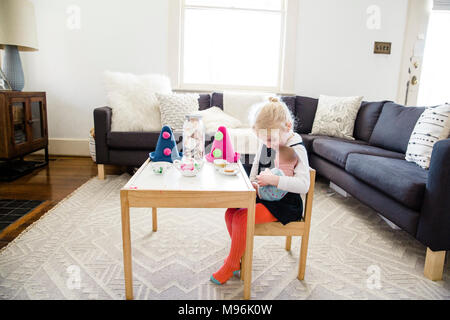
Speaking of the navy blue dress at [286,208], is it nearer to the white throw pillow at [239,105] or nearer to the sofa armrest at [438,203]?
the sofa armrest at [438,203]

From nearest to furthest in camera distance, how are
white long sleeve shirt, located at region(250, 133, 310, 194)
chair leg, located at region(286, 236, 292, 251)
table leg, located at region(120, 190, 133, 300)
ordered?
table leg, located at region(120, 190, 133, 300) → white long sleeve shirt, located at region(250, 133, 310, 194) → chair leg, located at region(286, 236, 292, 251)

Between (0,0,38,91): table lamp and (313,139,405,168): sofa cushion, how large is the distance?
2.77 metres

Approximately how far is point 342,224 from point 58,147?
3088 millimetres

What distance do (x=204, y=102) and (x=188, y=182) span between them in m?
2.05

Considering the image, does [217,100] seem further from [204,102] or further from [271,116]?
[271,116]

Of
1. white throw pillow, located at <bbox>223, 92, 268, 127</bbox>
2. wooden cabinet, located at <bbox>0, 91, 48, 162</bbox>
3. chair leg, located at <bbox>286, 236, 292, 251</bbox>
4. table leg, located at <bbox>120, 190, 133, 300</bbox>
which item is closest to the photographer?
table leg, located at <bbox>120, 190, 133, 300</bbox>

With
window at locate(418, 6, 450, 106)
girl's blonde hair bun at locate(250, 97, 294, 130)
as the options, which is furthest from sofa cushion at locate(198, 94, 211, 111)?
window at locate(418, 6, 450, 106)

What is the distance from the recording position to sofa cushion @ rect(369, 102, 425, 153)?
2.26 meters

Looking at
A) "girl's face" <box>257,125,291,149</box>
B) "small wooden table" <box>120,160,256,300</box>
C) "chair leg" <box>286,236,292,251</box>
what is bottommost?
"chair leg" <box>286,236,292,251</box>

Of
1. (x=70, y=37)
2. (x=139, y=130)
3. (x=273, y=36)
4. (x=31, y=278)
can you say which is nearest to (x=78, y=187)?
(x=139, y=130)

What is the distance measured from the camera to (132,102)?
2848 mm

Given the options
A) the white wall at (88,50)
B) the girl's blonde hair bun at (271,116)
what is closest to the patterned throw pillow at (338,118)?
the white wall at (88,50)

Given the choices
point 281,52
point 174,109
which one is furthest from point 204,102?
point 281,52

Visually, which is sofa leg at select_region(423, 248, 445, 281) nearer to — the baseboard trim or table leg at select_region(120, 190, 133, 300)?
table leg at select_region(120, 190, 133, 300)
